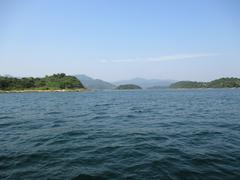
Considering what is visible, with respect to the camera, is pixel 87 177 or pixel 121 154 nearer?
pixel 87 177

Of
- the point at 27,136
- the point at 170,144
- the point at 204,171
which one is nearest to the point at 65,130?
the point at 27,136

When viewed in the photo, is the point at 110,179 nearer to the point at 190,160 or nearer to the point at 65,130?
the point at 190,160

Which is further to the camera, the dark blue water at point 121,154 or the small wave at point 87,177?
the dark blue water at point 121,154

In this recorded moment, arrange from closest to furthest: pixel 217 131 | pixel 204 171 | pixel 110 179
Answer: pixel 110 179, pixel 204 171, pixel 217 131

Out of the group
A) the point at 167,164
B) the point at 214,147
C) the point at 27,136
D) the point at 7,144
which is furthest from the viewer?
the point at 27,136

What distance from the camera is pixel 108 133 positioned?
2056 centimetres

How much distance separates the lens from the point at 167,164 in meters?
12.5

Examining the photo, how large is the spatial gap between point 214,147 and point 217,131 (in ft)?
19.4

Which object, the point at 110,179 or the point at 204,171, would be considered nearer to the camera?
the point at 110,179

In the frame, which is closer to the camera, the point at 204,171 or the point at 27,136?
the point at 204,171

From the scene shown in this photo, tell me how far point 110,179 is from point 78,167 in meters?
2.14

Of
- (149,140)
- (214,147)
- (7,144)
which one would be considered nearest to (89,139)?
(149,140)

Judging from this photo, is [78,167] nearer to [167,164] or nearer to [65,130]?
[167,164]

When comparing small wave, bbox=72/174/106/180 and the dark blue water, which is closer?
small wave, bbox=72/174/106/180
